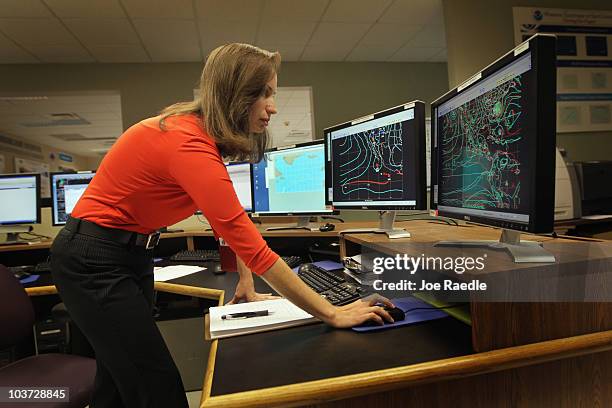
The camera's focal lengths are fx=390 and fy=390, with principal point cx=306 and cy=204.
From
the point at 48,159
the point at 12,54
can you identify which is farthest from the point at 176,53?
the point at 48,159

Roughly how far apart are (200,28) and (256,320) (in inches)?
133

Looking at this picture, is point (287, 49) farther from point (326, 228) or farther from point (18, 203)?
point (326, 228)

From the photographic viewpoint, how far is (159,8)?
10.4ft

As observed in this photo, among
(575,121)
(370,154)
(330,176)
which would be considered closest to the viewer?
(370,154)

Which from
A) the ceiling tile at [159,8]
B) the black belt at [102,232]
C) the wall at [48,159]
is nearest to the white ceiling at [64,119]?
the wall at [48,159]

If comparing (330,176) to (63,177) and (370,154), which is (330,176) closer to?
(370,154)

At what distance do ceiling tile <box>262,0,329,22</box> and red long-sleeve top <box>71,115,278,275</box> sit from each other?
9.04ft

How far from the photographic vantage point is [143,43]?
12.4 feet

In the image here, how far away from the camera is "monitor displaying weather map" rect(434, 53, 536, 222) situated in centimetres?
68

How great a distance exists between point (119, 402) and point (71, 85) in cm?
404

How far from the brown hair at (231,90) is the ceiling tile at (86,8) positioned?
2.78m

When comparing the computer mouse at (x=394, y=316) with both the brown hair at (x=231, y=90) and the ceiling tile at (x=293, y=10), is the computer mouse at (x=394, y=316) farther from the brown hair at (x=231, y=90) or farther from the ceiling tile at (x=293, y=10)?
the ceiling tile at (x=293, y=10)


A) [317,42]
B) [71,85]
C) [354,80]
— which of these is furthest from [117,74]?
[354,80]

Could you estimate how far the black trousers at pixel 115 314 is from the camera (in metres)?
0.89
